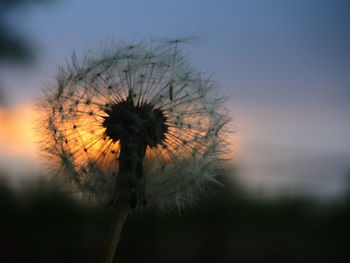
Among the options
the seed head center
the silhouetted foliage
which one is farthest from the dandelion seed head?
the silhouetted foliage

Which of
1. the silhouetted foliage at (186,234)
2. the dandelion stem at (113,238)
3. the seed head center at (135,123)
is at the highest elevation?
the silhouetted foliage at (186,234)

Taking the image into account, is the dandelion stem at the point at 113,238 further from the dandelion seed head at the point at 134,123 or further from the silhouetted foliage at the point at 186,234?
the silhouetted foliage at the point at 186,234

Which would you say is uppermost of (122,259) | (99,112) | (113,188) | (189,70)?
(122,259)

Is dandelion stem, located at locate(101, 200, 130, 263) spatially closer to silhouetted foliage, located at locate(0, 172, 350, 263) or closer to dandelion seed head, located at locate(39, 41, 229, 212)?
dandelion seed head, located at locate(39, 41, 229, 212)

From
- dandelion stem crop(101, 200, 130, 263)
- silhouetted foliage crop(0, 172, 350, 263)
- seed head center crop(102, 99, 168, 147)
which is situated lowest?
dandelion stem crop(101, 200, 130, 263)

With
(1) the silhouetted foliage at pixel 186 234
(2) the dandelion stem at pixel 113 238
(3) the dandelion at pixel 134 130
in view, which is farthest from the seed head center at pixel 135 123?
(1) the silhouetted foliage at pixel 186 234

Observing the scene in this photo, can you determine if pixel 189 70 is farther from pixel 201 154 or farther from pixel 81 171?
pixel 81 171

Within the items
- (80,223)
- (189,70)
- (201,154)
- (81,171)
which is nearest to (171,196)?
(201,154)

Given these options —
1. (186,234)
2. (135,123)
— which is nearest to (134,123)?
(135,123)
